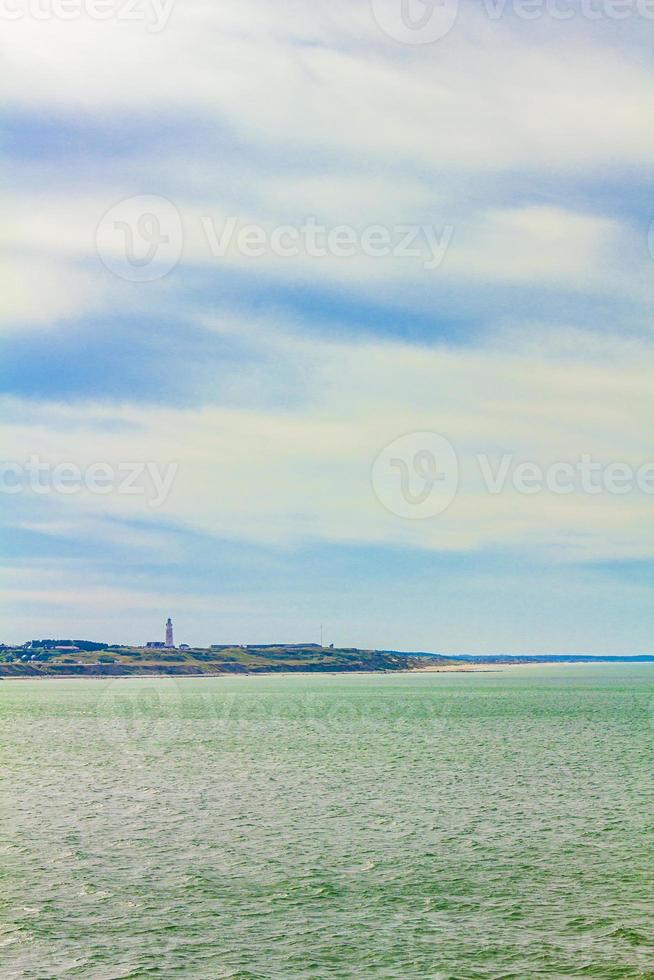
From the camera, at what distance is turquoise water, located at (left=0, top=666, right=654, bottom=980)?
107ft

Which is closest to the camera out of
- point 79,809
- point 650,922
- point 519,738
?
point 650,922

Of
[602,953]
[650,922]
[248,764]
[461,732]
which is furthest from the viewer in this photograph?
[461,732]

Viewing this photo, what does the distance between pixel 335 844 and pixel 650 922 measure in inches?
705

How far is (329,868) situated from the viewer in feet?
147

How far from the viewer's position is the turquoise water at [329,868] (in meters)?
32.5

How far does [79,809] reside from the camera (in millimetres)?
63531

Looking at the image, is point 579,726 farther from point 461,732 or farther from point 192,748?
point 192,748

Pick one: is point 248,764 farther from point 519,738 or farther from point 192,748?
point 519,738

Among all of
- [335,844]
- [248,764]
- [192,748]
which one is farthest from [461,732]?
[335,844]

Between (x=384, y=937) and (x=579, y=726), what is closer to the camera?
(x=384, y=937)

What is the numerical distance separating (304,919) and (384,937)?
3440 millimetres

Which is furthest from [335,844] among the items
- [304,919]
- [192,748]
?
[192,748]

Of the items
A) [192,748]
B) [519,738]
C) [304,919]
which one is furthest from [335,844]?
[519,738]

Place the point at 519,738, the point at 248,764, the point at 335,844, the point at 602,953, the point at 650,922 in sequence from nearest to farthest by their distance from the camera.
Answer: the point at 602,953 → the point at 650,922 → the point at 335,844 → the point at 248,764 → the point at 519,738
